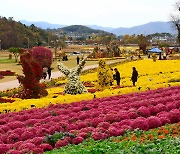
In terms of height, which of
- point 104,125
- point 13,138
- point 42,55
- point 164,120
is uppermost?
point 42,55

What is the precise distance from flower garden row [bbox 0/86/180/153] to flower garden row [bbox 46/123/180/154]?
0.62 metres

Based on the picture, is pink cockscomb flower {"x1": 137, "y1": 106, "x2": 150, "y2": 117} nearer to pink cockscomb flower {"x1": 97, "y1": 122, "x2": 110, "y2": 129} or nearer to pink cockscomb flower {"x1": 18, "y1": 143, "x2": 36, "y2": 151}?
pink cockscomb flower {"x1": 97, "y1": 122, "x2": 110, "y2": 129}

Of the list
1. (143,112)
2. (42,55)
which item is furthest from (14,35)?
(143,112)

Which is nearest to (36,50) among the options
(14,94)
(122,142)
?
(14,94)

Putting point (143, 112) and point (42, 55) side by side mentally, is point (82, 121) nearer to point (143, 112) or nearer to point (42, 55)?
point (143, 112)

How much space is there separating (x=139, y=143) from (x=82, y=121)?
4.96 meters

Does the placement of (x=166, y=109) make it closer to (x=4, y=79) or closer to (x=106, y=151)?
(x=106, y=151)

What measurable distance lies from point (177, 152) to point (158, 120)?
17.0ft

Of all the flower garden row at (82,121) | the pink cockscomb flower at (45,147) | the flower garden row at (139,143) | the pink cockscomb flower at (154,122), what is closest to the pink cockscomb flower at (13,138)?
the flower garden row at (82,121)

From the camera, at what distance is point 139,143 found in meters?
10.9

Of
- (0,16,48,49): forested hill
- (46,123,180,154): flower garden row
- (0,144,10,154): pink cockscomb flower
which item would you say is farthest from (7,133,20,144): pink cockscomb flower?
(0,16,48,49): forested hill

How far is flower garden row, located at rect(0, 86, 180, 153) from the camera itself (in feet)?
43.4

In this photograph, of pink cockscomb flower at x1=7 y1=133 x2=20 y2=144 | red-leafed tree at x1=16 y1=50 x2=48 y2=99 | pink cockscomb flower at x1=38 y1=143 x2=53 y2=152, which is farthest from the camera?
red-leafed tree at x1=16 y1=50 x2=48 y2=99

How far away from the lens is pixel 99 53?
80.2 m
